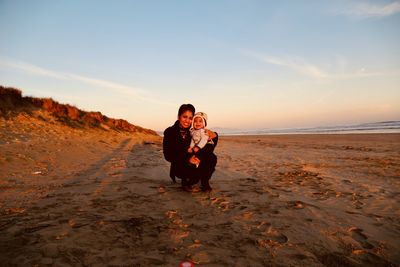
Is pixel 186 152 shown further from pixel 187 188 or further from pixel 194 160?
pixel 187 188

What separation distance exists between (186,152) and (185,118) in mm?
616

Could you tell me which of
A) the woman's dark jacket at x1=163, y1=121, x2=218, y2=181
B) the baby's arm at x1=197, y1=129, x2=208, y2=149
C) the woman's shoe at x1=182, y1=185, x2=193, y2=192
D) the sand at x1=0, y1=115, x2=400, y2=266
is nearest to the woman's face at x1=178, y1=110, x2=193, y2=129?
the woman's dark jacket at x1=163, y1=121, x2=218, y2=181

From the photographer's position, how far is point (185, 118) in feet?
15.4

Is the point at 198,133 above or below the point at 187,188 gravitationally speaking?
above

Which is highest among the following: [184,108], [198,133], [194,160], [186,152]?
[184,108]

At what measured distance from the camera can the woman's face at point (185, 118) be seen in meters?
4.67

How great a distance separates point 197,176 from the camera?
4777mm

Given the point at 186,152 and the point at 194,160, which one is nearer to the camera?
the point at 194,160

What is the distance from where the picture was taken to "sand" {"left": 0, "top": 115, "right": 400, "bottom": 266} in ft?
7.42

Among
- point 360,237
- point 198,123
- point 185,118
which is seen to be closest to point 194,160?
point 198,123

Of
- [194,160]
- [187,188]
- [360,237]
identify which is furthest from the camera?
[187,188]

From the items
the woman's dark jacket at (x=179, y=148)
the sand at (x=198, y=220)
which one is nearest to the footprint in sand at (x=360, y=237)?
the sand at (x=198, y=220)

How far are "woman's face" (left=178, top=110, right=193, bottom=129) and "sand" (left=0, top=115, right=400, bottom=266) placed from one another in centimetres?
120

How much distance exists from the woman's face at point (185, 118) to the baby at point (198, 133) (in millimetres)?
83
